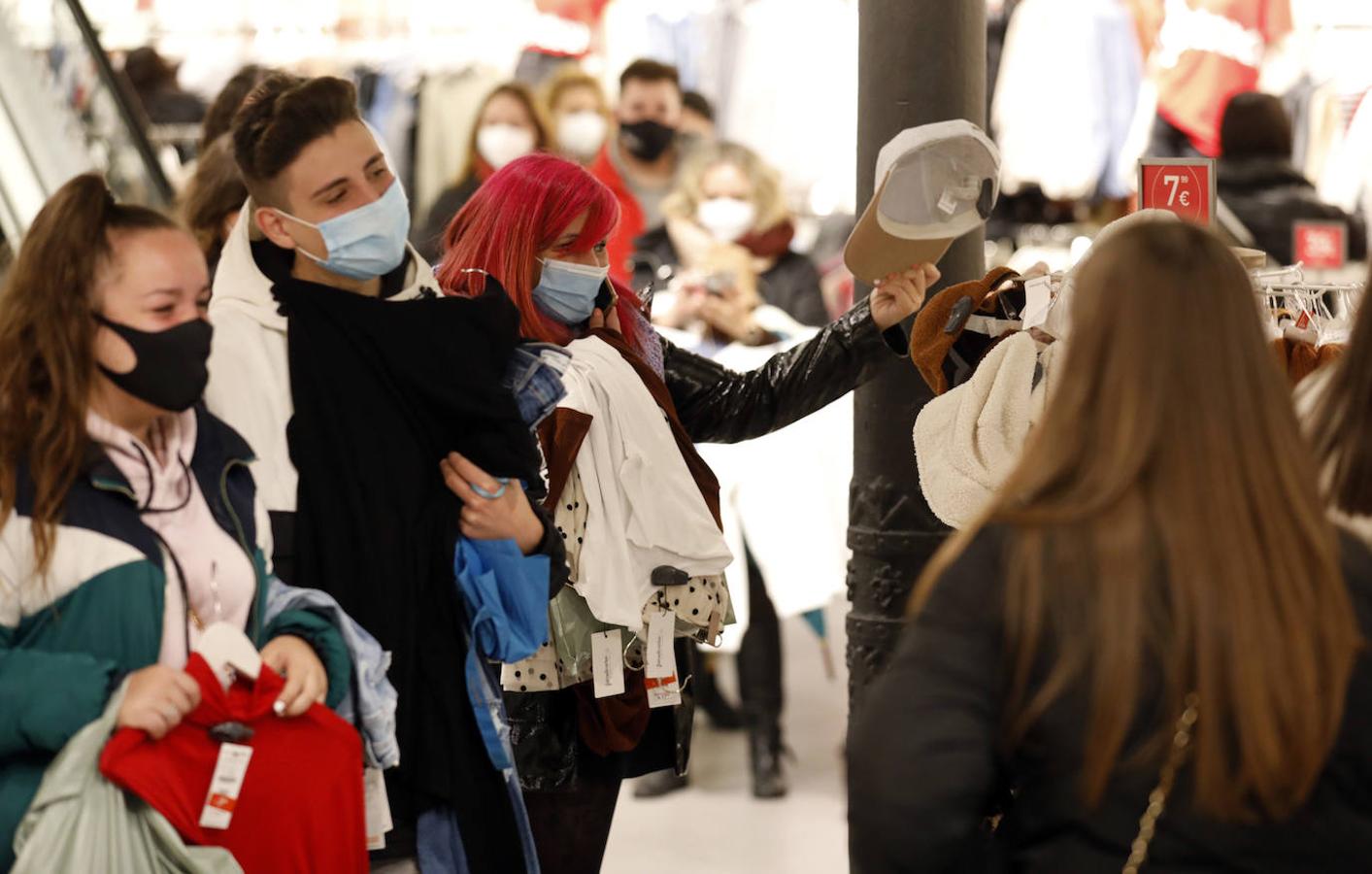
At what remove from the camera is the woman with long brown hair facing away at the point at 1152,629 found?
1.60m

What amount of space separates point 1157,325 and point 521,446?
3.52 ft

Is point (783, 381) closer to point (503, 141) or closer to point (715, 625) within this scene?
point (715, 625)

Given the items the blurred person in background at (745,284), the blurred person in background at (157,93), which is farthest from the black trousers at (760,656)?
the blurred person in background at (157,93)

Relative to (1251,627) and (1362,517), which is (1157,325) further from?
(1362,517)

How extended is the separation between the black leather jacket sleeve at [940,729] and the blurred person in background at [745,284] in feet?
11.8

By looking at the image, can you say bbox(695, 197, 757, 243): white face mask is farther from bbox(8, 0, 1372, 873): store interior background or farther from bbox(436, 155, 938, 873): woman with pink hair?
bbox(436, 155, 938, 873): woman with pink hair

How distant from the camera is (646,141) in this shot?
7457 millimetres

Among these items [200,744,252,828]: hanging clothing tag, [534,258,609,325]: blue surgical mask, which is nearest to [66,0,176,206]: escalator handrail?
[534,258,609,325]: blue surgical mask

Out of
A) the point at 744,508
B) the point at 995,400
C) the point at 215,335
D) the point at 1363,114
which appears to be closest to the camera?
the point at 215,335

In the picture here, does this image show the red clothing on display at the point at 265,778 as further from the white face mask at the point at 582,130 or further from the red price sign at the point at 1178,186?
the white face mask at the point at 582,130

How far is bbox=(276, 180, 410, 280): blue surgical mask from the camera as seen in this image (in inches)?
95.7

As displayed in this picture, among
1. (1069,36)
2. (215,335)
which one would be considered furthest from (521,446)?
(1069,36)

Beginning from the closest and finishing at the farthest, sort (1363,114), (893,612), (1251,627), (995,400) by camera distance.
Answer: (1251,627), (995,400), (893,612), (1363,114)

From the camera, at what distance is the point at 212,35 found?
933 cm
